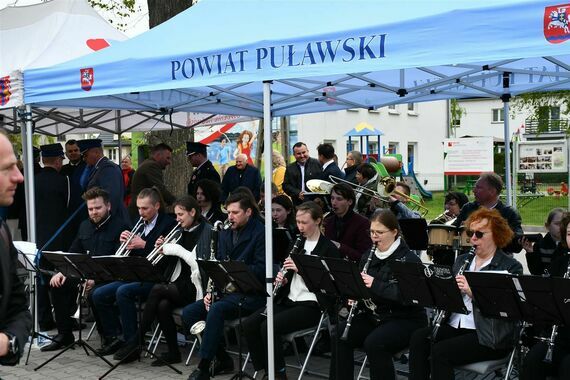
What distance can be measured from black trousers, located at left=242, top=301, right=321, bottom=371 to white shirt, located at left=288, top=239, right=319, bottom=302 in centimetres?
5

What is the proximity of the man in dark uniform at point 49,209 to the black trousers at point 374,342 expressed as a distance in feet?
13.7

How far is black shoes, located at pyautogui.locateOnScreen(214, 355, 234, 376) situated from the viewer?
21.4 feet

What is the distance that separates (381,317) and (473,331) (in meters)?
0.75

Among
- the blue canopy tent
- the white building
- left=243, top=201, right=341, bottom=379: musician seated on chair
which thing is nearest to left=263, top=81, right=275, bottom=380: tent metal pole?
the blue canopy tent

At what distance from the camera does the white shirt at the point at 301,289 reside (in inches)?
239

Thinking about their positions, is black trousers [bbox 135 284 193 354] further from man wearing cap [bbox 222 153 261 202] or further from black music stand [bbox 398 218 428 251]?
man wearing cap [bbox 222 153 261 202]

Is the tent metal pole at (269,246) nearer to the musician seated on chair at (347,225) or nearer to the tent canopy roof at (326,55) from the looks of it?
the tent canopy roof at (326,55)

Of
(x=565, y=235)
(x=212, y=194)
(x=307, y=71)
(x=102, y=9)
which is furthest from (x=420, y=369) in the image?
(x=102, y=9)

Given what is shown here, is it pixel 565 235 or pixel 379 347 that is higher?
pixel 565 235

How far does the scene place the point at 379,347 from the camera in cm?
518

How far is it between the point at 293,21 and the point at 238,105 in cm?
364

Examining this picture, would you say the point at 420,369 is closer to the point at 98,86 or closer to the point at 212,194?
the point at 212,194

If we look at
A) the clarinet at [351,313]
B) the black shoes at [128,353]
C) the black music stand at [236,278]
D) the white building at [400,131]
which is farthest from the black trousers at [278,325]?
the white building at [400,131]

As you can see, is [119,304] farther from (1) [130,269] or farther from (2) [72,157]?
(2) [72,157]
